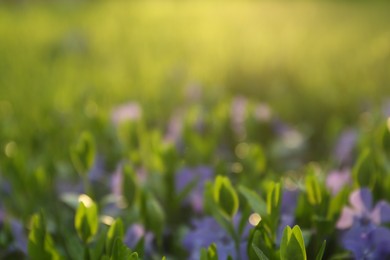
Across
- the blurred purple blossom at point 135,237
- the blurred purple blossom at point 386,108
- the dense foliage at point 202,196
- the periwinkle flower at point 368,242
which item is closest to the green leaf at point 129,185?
the dense foliage at point 202,196

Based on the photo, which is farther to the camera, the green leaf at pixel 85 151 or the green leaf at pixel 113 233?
the green leaf at pixel 85 151

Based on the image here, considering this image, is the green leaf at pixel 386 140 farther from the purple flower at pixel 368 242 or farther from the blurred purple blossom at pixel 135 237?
the blurred purple blossom at pixel 135 237

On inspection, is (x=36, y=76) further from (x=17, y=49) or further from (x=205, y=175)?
(x=205, y=175)

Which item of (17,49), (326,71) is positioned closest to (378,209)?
(326,71)

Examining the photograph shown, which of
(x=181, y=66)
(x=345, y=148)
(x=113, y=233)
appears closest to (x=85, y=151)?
(x=113, y=233)

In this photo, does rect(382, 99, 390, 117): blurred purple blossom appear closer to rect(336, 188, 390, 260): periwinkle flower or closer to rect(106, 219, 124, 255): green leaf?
rect(336, 188, 390, 260): periwinkle flower

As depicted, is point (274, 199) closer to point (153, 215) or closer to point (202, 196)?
point (153, 215)
